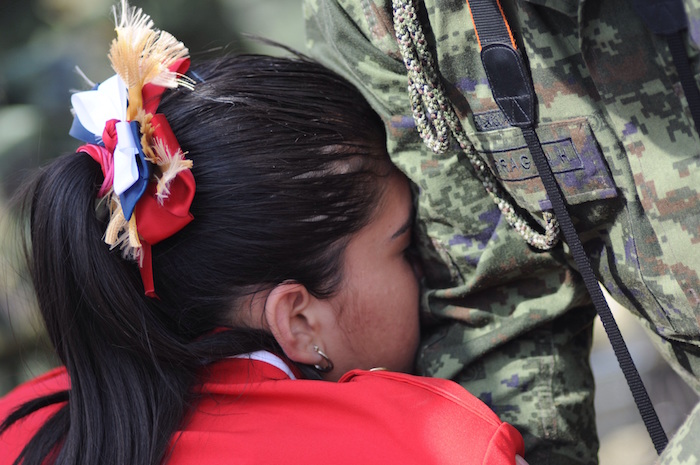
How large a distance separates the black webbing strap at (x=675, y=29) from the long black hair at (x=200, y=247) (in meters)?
0.52

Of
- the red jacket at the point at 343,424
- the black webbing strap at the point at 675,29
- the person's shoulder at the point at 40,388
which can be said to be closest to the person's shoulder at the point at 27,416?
the person's shoulder at the point at 40,388

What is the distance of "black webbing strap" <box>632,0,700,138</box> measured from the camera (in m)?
0.71

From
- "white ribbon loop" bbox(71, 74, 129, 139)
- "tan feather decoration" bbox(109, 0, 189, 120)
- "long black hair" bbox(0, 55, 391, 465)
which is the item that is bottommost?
"long black hair" bbox(0, 55, 391, 465)

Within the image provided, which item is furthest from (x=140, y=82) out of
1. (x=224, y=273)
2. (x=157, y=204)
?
(x=224, y=273)

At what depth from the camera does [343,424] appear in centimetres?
98

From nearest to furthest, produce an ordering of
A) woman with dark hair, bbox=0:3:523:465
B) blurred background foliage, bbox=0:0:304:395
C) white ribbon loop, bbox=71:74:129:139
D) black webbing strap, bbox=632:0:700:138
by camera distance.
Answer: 1. black webbing strap, bbox=632:0:700:138
2. woman with dark hair, bbox=0:3:523:465
3. white ribbon loop, bbox=71:74:129:139
4. blurred background foliage, bbox=0:0:304:395

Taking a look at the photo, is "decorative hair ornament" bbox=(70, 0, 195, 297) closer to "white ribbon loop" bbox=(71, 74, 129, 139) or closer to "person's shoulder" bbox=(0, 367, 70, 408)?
"white ribbon loop" bbox=(71, 74, 129, 139)

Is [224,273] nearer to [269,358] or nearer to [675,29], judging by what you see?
[269,358]

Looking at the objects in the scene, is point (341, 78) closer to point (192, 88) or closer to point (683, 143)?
point (192, 88)

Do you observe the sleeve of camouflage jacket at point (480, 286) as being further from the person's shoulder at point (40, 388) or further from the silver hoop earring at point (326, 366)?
the person's shoulder at point (40, 388)

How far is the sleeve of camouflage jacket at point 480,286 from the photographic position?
1.04 meters

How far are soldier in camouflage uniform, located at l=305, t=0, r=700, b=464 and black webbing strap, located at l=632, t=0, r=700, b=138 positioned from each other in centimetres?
2

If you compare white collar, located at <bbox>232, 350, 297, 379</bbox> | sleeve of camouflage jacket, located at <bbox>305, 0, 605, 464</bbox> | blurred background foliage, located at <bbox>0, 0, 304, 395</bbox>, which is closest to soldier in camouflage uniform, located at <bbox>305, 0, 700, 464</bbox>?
sleeve of camouflage jacket, located at <bbox>305, 0, 605, 464</bbox>

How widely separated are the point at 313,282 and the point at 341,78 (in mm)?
336
